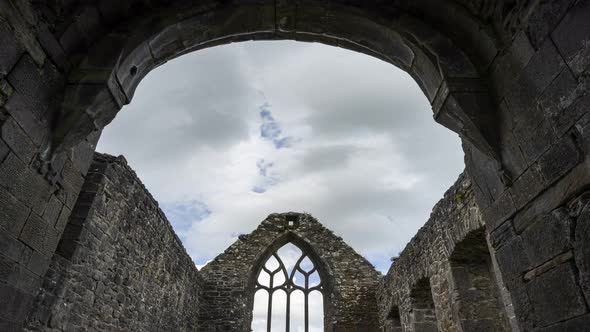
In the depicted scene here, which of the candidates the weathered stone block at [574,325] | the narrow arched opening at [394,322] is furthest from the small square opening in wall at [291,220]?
the weathered stone block at [574,325]

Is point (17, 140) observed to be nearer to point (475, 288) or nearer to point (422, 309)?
point (475, 288)

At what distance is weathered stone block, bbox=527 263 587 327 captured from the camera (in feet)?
6.26

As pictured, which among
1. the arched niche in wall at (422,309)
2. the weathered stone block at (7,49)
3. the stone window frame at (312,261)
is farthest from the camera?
the stone window frame at (312,261)

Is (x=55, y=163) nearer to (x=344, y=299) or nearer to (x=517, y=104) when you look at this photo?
(x=517, y=104)

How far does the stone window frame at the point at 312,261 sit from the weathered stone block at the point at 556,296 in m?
10.6

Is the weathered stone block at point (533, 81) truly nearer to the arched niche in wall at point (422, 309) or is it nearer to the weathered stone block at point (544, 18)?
the weathered stone block at point (544, 18)

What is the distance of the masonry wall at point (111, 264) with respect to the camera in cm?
441

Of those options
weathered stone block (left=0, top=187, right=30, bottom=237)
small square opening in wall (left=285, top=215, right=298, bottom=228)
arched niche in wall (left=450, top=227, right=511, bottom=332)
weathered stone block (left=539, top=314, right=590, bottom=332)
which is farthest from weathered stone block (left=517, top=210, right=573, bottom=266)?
small square opening in wall (left=285, top=215, right=298, bottom=228)

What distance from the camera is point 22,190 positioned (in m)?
2.35

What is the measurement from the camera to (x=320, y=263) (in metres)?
13.2

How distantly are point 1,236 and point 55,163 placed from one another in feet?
2.04

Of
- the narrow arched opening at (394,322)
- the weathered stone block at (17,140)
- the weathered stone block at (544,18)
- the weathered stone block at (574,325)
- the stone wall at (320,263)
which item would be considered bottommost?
the weathered stone block at (574,325)

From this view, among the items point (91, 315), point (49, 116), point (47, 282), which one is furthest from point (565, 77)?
point (91, 315)

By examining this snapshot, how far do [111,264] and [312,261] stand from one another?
8.79 meters
